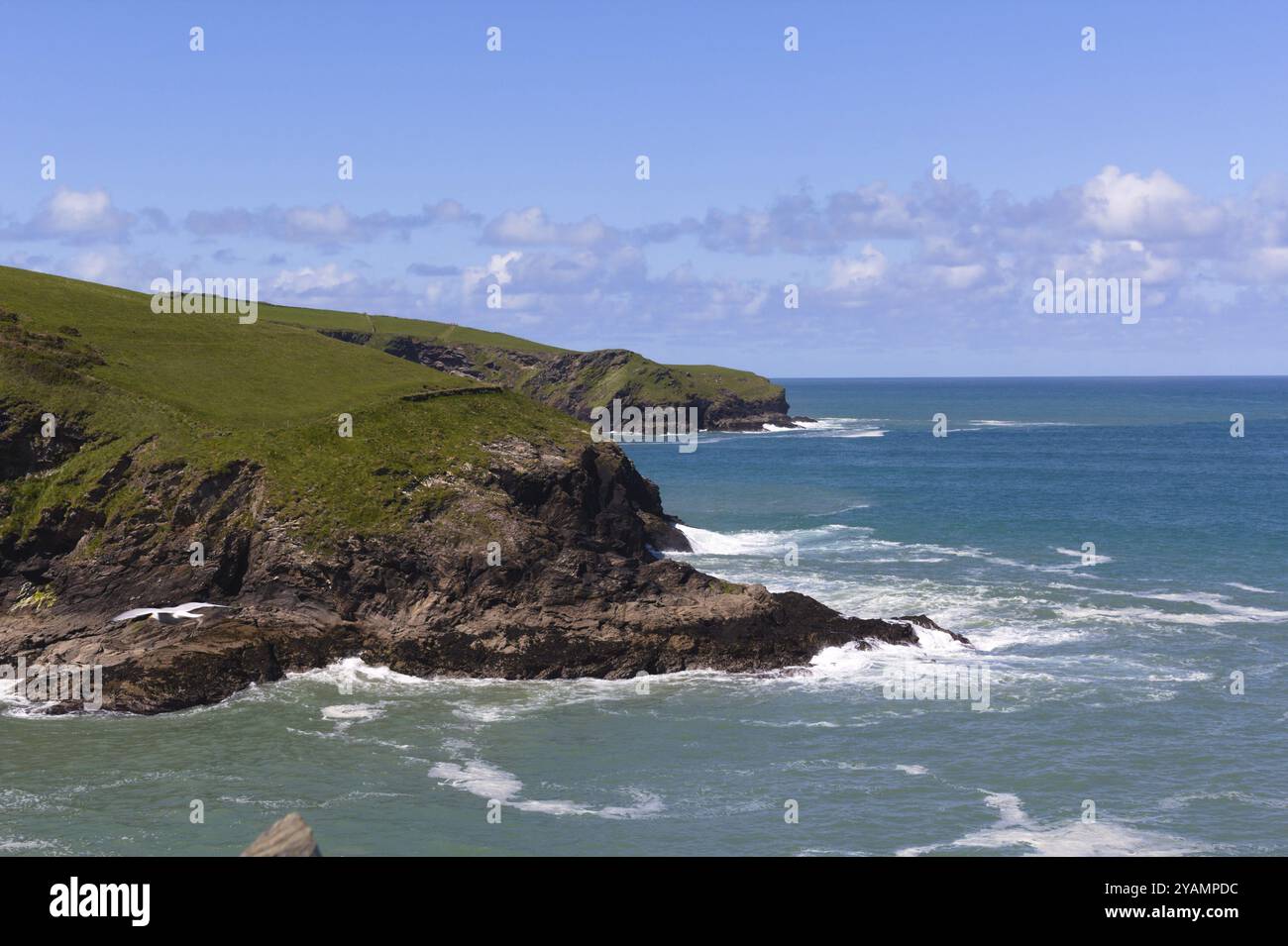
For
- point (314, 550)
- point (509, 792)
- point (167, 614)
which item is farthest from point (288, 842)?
point (314, 550)

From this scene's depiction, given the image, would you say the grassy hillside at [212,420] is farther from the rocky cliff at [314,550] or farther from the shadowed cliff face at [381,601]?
the shadowed cliff face at [381,601]

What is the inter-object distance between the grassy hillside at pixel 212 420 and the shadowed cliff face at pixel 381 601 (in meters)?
1.35

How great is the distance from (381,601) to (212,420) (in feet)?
57.3

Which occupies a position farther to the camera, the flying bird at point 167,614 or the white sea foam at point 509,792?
the flying bird at point 167,614

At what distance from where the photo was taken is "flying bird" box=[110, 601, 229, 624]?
5406 cm

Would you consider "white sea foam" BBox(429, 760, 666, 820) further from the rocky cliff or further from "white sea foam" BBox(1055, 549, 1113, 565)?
"white sea foam" BBox(1055, 549, 1113, 565)

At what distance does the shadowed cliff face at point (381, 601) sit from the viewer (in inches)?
2115

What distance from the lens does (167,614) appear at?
5438cm

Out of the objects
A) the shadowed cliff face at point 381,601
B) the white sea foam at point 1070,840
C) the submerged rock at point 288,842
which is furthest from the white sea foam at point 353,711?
the submerged rock at point 288,842

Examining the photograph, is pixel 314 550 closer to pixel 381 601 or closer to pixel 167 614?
pixel 381 601

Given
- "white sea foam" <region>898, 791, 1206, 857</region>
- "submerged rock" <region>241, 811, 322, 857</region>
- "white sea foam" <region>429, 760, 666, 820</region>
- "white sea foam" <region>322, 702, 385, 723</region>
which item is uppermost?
"submerged rock" <region>241, 811, 322, 857</region>

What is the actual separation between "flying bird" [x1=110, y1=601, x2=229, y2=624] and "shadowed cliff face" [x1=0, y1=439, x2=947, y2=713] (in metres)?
0.53

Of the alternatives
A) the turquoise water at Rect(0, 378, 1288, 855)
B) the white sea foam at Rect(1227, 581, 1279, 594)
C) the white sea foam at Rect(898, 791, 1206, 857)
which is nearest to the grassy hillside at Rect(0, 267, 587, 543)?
the turquoise water at Rect(0, 378, 1288, 855)

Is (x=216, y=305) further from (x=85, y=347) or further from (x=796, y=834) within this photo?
(x=796, y=834)
